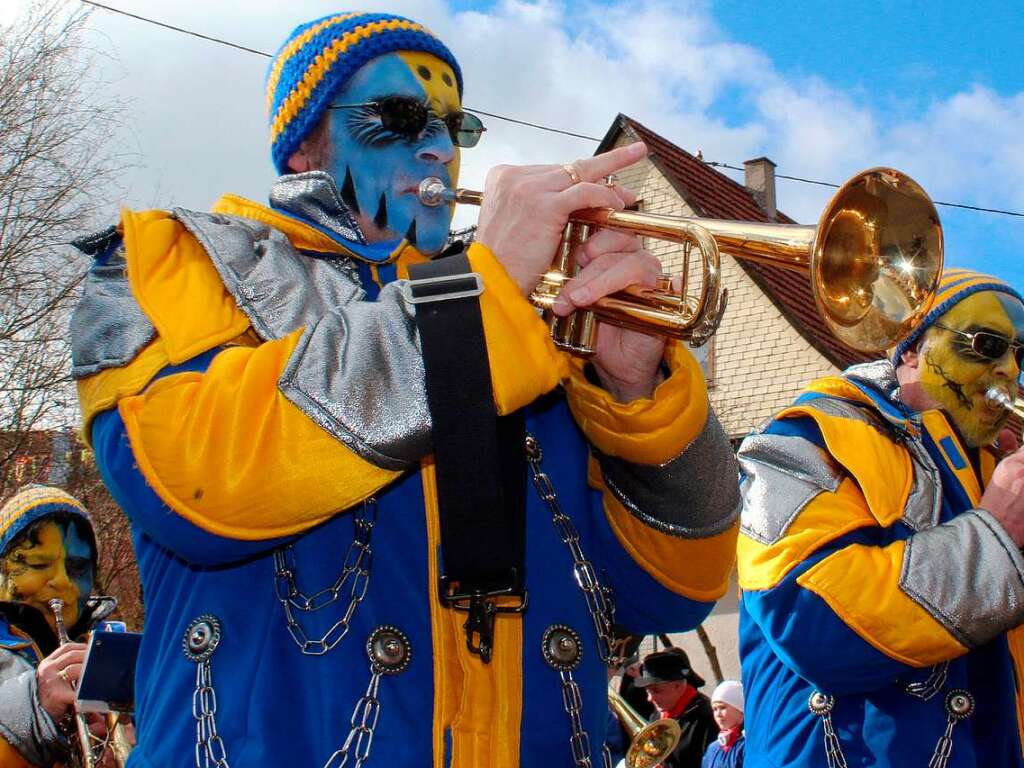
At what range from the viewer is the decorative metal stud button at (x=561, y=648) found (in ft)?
6.31

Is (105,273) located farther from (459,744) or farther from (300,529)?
(459,744)

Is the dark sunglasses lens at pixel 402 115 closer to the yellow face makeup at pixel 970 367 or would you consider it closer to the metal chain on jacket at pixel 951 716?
the metal chain on jacket at pixel 951 716

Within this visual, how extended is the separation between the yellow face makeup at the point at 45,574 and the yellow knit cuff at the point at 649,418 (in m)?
3.96

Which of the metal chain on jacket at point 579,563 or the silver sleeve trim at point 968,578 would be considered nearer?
the metal chain on jacket at point 579,563

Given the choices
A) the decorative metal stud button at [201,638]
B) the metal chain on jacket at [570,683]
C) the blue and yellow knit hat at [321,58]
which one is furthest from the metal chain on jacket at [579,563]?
the blue and yellow knit hat at [321,58]

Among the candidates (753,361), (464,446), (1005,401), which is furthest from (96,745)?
(753,361)

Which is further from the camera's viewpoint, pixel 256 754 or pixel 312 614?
pixel 312 614

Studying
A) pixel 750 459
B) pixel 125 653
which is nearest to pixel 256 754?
pixel 125 653

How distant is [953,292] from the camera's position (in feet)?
13.1

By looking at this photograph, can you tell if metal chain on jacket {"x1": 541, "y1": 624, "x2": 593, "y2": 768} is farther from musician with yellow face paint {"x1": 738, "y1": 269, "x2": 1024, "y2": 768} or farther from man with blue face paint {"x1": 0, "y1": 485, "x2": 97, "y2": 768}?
man with blue face paint {"x1": 0, "y1": 485, "x2": 97, "y2": 768}

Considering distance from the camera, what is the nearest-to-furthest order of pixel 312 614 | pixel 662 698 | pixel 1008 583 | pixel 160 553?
pixel 312 614
pixel 160 553
pixel 1008 583
pixel 662 698

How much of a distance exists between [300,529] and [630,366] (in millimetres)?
674

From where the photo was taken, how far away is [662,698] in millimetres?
7758

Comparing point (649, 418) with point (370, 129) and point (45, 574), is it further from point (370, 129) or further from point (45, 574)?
point (45, 574)
